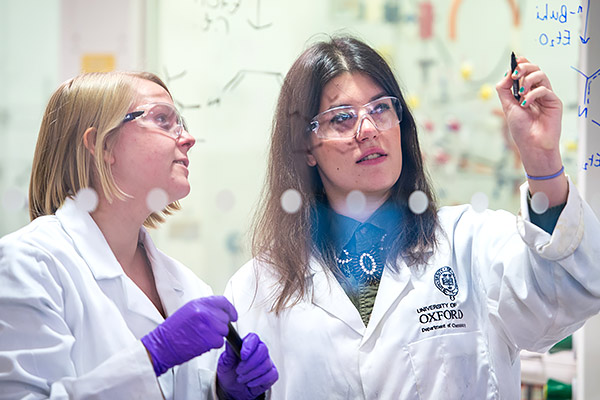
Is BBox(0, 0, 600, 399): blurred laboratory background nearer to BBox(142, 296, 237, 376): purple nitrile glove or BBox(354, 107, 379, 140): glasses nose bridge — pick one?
BBox(354, 107, 379, 140): glasses nose bridge

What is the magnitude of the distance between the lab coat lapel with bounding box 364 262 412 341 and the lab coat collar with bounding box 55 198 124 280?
0.48 metres

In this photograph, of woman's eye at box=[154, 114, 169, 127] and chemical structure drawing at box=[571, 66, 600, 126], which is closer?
woman's eye at box=[154, 114, 169, 127]

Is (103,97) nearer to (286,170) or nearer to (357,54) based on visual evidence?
(286,170)

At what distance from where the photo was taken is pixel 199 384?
3.97 feet

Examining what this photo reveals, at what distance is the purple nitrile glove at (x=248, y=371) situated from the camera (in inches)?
44.4

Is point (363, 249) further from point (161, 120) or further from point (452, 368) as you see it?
point (161, 120)

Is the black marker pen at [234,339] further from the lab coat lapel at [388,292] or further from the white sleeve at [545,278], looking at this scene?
the white sleeve at [545,278]

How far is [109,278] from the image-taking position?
3.64 ft

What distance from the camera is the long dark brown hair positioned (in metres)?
1.24

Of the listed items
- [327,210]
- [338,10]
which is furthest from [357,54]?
[327,210]

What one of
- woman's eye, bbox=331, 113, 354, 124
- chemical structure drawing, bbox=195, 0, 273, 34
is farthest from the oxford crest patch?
chemical structure drawing, bbox=195, 0, 273, 34

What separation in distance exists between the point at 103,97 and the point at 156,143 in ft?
0.43

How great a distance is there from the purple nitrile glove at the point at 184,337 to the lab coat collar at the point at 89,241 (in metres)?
0.16

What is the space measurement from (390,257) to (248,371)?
36 centimetres
